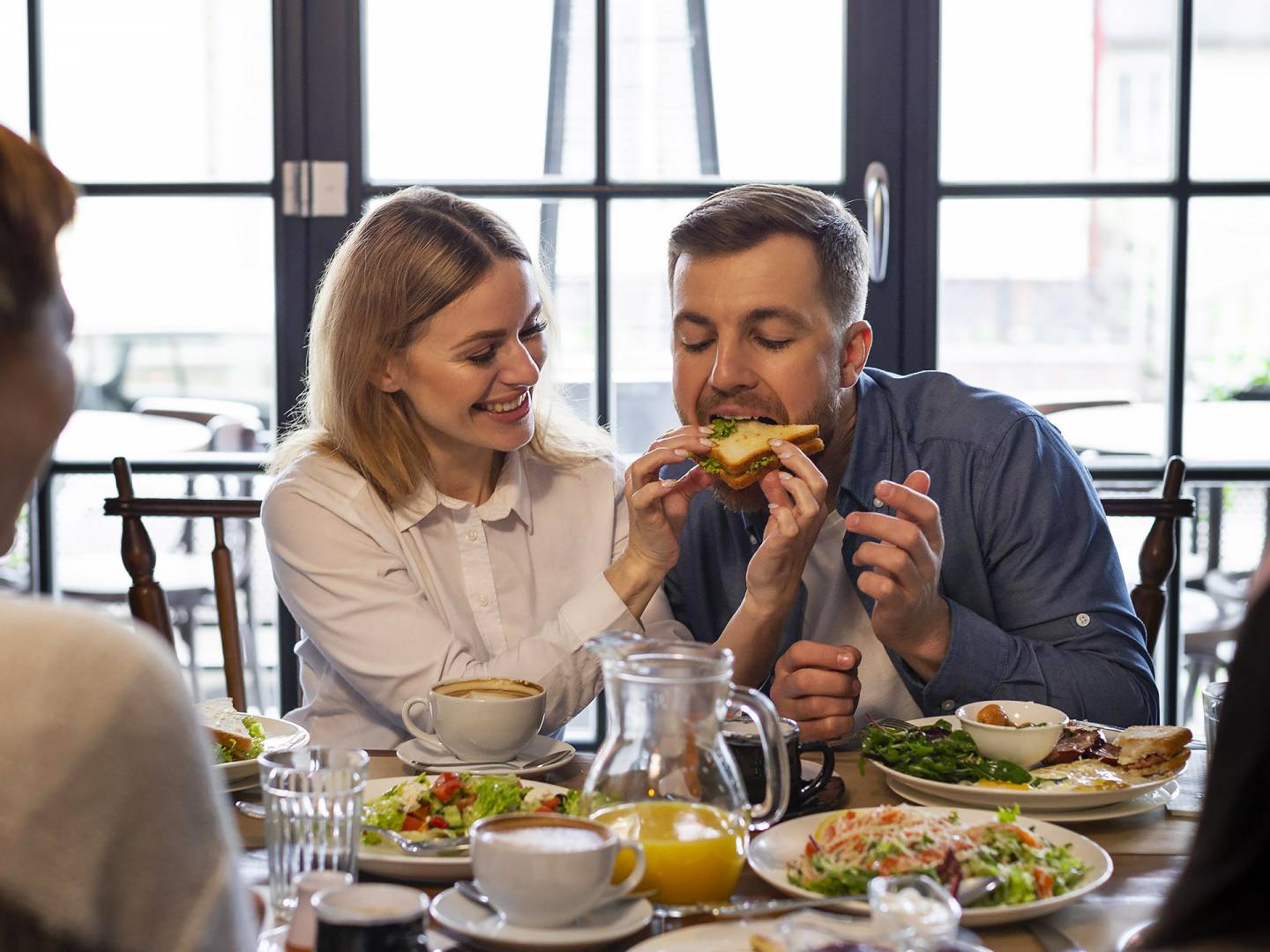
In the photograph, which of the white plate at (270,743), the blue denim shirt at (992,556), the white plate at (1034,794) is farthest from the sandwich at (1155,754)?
the white plate at (270,743)

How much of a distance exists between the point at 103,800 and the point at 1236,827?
64 cm

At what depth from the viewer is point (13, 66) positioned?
337 centimetres

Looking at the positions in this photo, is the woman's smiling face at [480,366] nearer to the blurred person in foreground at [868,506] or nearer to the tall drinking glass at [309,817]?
the blurred person in foreground at [868,506]

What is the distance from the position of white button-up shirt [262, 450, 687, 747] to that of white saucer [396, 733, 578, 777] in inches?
10.6

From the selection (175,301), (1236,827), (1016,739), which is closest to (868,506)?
(1016,739)

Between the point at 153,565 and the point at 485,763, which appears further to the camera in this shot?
the point at 153,565

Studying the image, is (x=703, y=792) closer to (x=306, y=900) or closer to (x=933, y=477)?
(x=306, y=900)

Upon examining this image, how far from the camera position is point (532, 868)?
114 cm

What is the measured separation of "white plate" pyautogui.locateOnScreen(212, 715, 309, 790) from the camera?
164 cm

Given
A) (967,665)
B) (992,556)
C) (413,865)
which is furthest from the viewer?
(992,556)

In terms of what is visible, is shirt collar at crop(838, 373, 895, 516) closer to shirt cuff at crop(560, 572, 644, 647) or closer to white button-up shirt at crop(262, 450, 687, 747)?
white button-up shirt at crop(262, 450, 687, 747)

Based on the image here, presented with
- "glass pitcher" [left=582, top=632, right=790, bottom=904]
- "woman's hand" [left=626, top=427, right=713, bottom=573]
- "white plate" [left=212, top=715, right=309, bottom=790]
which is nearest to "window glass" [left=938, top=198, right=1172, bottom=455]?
"woman's hand" [left=626, top=427, right=713, bottom=573]

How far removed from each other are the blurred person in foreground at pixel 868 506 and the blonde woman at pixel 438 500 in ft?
0.63

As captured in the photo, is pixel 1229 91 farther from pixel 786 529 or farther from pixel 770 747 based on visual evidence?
pixel 770 747
